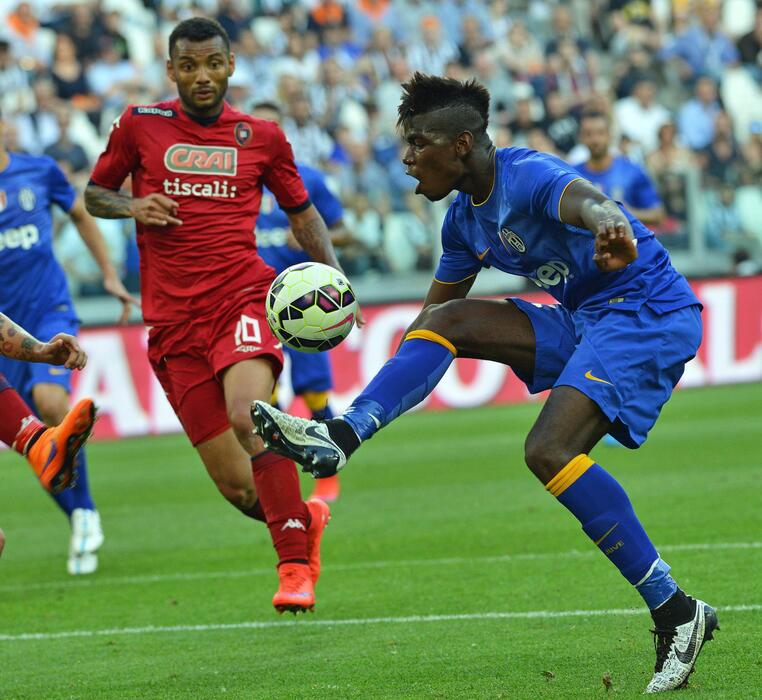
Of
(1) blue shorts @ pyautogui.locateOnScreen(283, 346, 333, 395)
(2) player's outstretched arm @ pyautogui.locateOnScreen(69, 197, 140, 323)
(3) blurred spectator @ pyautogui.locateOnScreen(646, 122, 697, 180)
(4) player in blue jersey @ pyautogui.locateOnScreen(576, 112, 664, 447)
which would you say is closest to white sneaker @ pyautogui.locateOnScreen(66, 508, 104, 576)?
(2) player's outstretched arm @ pyautogui.locateOnScreen(69, 197, 140, 323)

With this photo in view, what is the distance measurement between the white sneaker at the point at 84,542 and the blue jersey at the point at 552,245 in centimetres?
394

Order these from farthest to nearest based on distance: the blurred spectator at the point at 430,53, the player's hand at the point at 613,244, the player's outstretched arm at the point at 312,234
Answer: the blurred spectator at the point at 430,53
the player's outstretched arm at the point at 312,234
the player's hand at the point at 613,244

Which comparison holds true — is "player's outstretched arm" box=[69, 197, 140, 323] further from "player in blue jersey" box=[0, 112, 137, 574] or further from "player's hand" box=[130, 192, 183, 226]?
"player's hand" box=[130, 192, 183, 226]

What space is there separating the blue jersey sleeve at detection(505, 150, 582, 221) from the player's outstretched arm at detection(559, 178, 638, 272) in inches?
3.3

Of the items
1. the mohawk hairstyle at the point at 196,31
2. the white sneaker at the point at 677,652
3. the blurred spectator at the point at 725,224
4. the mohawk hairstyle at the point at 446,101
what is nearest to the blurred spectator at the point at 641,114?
the blurred spectator at the point at 725,224

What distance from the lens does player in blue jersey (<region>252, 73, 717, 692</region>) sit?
487 centimetres

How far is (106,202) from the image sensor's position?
265 inches

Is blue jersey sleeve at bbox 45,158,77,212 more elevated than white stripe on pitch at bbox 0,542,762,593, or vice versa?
blue jersey sleeve at bbox 45,158,77,212

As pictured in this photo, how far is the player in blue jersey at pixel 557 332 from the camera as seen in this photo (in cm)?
487

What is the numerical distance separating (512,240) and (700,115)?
16.5m

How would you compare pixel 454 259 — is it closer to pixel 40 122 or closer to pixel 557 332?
pixel 557 332

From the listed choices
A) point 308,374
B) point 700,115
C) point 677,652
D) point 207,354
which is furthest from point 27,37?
point 677,652

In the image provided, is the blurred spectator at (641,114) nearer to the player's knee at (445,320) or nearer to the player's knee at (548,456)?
the player's knee at (445,320)

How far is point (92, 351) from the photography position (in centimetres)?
1509
